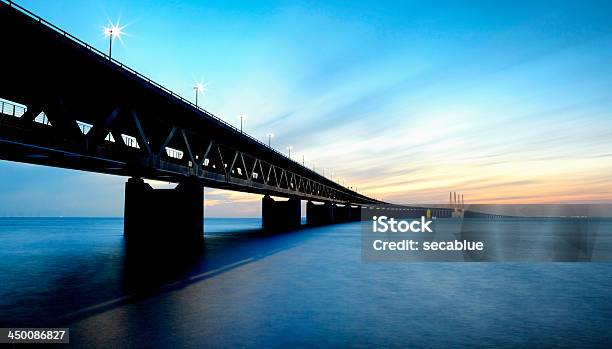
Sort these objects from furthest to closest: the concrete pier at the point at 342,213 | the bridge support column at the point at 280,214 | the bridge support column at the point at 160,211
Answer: the concrete pier at the point at 342,213 < the bridge support column at the point at 280,214 < the bridge support column at the point at 160,211

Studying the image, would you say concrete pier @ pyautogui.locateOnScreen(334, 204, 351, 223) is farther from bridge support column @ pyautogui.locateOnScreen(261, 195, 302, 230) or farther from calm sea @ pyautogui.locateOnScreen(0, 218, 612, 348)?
calm sea @ pyautogui.locateOnScreen(0, 218, 612, 348)

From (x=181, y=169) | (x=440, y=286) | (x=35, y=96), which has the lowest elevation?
(x=440, y=286)

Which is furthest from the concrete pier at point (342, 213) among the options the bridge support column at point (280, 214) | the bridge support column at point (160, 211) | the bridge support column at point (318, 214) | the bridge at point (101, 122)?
the bridge support column at point (160, 211)

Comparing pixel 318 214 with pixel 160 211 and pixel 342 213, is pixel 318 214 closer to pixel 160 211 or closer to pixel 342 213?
pixel 342 213

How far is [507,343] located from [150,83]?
22.3 m

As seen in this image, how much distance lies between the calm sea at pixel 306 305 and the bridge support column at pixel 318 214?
79.4 meters

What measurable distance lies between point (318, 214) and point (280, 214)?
1196 inches

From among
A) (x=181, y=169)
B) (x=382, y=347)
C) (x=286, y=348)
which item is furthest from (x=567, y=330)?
(x=181, y=169)

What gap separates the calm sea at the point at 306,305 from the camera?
8.38 meters

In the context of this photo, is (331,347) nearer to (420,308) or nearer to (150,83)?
(420,308)

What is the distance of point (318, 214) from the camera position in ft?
333

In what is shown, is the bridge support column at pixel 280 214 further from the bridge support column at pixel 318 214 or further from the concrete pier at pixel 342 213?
the concrete pier at pixel 342 213

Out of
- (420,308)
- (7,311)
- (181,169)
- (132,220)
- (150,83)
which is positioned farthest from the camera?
(132,220)

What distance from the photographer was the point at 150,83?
72.9ft
